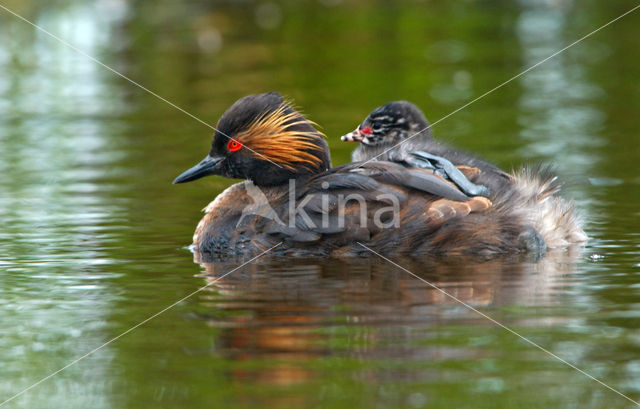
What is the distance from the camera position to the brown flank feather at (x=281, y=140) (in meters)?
8.06

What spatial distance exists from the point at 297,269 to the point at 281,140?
1314mm

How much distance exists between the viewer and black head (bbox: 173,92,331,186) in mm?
8070

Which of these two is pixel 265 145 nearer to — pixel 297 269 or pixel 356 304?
pixel 297 269

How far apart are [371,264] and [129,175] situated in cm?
439

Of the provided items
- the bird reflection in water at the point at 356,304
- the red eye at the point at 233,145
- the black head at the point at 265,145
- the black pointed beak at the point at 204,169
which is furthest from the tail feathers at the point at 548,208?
the black pointed beak at the point at 204,169

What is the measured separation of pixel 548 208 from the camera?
7578mm

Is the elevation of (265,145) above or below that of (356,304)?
above

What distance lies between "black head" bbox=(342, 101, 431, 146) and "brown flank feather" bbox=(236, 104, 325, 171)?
1466 mm

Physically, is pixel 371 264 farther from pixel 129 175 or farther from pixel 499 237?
pixel 129 175

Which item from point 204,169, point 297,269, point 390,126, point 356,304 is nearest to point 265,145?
point 204,169

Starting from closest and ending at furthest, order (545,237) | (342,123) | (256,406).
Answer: (256,406), (545,237), (342,123)

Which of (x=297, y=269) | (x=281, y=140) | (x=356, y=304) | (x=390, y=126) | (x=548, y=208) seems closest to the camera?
(x=356, y=304)

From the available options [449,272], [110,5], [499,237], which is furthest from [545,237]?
[110,5]

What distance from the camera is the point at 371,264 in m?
7.20
